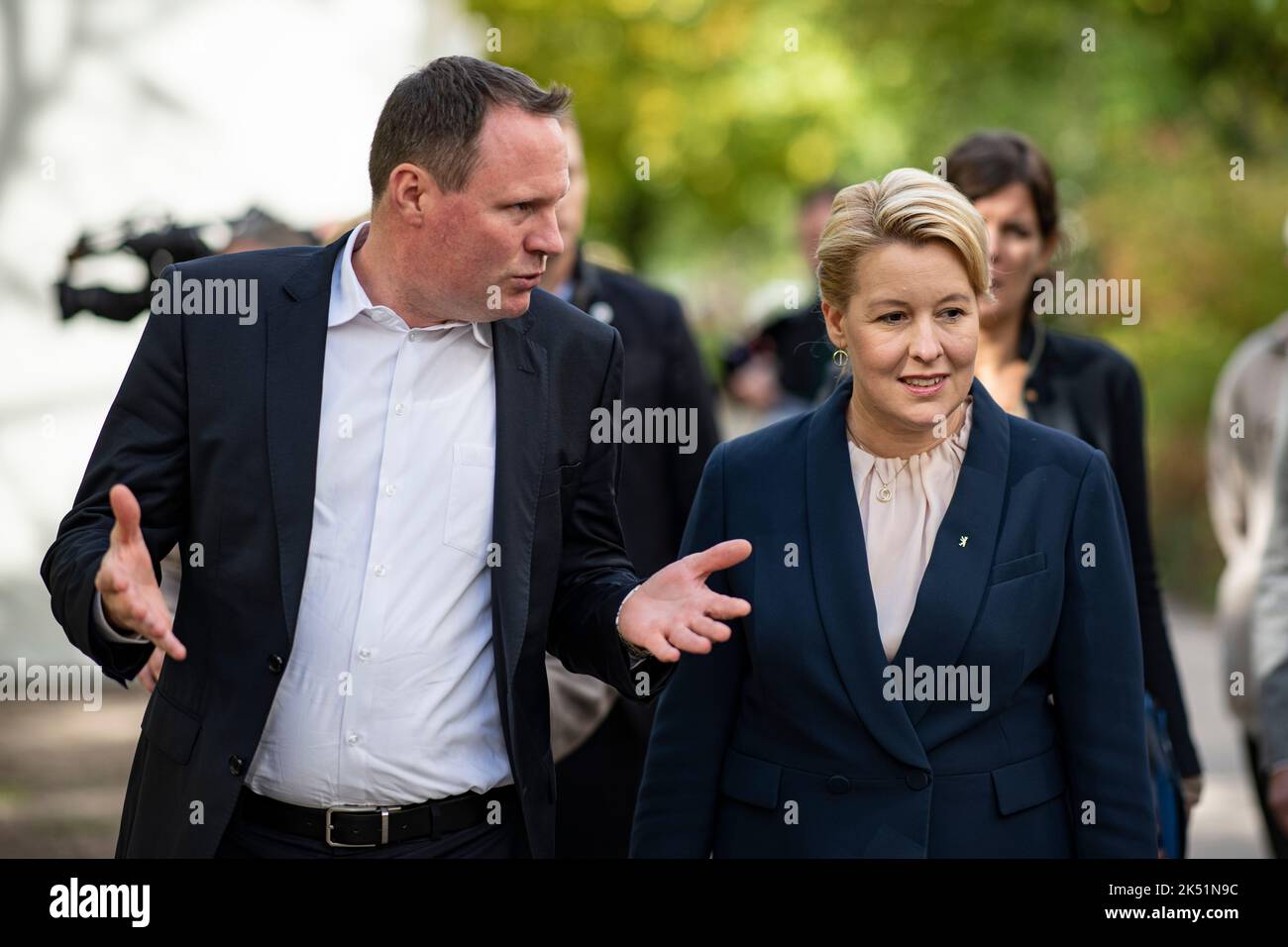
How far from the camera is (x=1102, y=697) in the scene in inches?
137

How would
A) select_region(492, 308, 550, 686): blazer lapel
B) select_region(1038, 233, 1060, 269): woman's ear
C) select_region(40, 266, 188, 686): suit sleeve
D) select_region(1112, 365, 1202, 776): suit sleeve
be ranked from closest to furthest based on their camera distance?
select_region(40, 266, 188, 686): suit sleeve → select_region(492, 308, 550, 686): blazer lapel → select_region(1112, 365, 1202, 776): suit sleeve → select_region(1038, 233, 1060, 269): woman's ear

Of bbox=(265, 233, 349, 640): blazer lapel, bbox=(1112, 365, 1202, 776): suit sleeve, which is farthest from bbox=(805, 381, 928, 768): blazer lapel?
bbox=(1112, 365, 1202, 776): suit sleeve

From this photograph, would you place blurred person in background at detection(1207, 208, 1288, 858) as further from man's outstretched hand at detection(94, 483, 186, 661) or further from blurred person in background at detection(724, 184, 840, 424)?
man's outstretched hand at detection(94, 483, 186, 661)

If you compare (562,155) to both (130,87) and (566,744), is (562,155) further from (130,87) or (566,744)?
(130,87)

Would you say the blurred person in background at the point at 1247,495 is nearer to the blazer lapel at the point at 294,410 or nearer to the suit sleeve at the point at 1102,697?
the suit sleeve at the point at 1102,697

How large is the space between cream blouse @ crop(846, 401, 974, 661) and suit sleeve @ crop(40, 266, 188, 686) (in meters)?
1.37

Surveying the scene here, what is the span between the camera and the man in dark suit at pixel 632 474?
5574 millimetres

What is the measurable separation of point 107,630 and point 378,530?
55cm

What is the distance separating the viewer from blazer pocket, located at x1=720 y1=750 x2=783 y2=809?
11.6 ft

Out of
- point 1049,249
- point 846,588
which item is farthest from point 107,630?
point 1049,249

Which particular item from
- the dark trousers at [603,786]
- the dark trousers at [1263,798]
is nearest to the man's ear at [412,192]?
Result: the dark trousers at [603,786]

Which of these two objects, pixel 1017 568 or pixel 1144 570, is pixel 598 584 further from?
pixel 1144 570

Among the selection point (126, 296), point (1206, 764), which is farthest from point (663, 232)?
point (126, 296)
